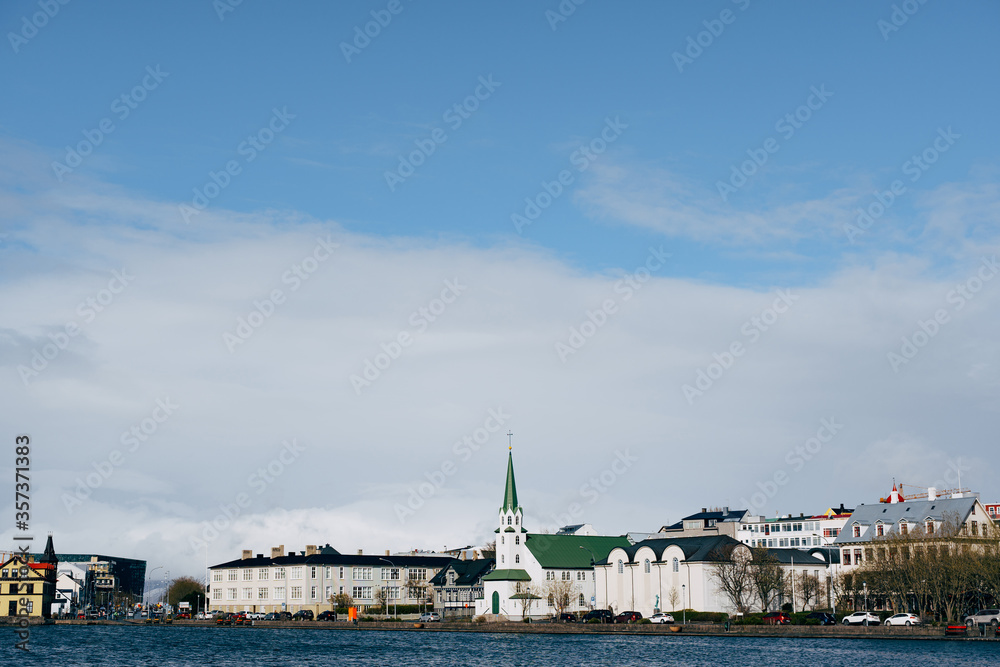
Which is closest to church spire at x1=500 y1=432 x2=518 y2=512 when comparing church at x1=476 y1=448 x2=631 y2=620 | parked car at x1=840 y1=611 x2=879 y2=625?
church at x1=476 y1=448 x2=631 y2=620

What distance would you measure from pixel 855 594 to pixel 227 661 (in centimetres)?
6522

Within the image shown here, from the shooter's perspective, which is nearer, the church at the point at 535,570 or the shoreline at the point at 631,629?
the shoreline at the point at 631,629

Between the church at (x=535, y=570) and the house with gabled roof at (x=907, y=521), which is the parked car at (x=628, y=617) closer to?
the church at (x=535, y=570)

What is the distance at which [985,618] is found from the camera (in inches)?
3484

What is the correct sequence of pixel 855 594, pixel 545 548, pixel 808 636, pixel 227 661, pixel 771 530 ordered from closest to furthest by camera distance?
pixel 227 661
pixel 808 636
pixel 855 594
pixel 545 548
pixel 771 530

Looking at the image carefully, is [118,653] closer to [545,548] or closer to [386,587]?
[545,548]

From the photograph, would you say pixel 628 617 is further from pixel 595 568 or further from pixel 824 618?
pixel 824 618

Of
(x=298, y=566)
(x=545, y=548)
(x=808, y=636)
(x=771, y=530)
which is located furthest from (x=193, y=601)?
(x=808, y=636)

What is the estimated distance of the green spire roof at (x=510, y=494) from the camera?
151 meters

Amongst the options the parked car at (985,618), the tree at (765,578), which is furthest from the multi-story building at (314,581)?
the parked car at (985,618)

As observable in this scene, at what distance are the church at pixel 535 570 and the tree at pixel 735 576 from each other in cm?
2190

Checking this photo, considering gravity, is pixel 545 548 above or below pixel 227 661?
above

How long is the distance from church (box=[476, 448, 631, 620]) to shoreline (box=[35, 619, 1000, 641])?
21.3 ft

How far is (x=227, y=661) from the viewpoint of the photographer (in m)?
→ 78.3
